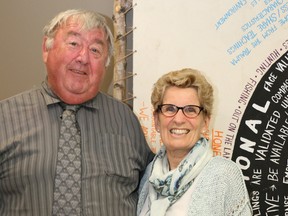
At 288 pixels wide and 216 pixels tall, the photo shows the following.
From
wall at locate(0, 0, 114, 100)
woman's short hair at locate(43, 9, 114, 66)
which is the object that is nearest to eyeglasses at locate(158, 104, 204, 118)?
woman's short hair at locate(43, 9, 114, 66)

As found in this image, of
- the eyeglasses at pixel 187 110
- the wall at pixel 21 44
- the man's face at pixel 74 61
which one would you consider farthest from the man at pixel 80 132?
the wall at pixel 21 44

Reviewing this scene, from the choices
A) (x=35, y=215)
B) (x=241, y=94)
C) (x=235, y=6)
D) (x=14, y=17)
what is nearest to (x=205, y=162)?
(x=241, y=94)

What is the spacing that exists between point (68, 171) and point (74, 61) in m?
0.40

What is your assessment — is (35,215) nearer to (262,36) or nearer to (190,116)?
(190,116)

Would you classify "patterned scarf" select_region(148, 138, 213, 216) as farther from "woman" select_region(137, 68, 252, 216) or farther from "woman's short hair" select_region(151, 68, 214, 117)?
"woman's short hair" select_region(151, 68, 214, 117)

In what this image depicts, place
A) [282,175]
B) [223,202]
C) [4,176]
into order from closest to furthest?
[223,202] → [4,176] → [282,175]

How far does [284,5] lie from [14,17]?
1.30 meters

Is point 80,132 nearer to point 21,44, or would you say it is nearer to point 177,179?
point 177,179

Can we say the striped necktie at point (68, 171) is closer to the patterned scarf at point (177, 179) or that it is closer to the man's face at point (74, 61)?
the man's face at point (74, 61)

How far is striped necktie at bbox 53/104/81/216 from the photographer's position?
4.33 feet

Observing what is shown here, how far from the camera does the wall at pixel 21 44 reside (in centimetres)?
195

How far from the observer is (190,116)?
133 centimetres

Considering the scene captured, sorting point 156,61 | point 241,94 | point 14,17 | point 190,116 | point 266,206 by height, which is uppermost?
point 14,17

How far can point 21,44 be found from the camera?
1.98 m
